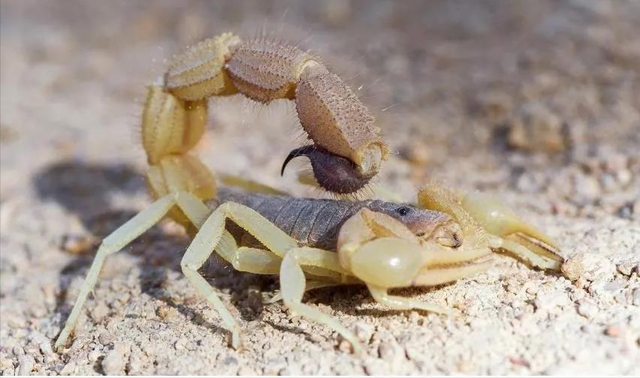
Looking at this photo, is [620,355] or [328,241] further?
[328,241]

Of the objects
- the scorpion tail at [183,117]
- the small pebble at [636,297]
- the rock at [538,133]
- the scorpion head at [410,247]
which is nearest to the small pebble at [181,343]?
the scorpion head at [410,247]

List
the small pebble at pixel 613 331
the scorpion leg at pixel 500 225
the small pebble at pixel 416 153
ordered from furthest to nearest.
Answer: the small pebble at pixel 416 153 < the scorpion leg at pixel 500 225 < the small pebble at pixel 613 331

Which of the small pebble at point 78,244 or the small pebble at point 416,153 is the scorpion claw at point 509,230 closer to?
the small pebble at point 416,153

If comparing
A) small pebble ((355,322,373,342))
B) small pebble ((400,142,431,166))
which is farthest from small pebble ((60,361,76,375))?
small pebble ((400,142,431,166))

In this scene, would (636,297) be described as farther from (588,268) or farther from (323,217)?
(323,217)

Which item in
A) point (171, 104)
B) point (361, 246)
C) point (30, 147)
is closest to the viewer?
point (361, 246)

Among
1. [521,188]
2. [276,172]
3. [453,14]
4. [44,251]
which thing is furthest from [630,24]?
[44,251]

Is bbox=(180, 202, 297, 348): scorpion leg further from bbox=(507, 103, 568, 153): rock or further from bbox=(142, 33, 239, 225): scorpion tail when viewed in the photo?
bbox=(507, 103, 568, 153): rock

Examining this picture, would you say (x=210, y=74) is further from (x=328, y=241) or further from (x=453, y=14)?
(x=453, y=14)
